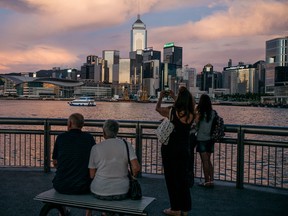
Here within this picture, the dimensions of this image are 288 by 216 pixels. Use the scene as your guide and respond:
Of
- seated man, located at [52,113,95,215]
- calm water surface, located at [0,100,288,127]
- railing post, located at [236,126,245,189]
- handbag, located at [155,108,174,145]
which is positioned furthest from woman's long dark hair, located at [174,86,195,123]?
calm water surface, located at [0,100,288,127]

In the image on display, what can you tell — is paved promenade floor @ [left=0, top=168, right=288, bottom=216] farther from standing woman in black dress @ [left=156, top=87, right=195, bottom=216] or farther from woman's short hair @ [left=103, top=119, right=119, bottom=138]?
woman's short hair @ [left=103, top=119, right=119, bottom=138]

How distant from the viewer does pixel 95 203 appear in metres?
4.85

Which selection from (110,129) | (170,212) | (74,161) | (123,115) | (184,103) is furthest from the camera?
(123,115)

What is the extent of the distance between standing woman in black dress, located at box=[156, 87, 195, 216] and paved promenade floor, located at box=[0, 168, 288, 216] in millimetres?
495

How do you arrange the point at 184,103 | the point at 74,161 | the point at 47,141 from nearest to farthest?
the point at 74,161 < the point at 184,103 < the point at 47,141

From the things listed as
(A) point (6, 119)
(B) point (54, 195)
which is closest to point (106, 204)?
(B) point (54, 195)

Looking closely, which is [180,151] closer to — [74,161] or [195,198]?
[74,161]

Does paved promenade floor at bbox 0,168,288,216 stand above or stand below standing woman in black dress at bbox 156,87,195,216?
below

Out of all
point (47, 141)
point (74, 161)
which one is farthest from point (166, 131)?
point (47, 141)

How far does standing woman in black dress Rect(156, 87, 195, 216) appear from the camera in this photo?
19.2 ft

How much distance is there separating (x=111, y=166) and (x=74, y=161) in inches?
23.4

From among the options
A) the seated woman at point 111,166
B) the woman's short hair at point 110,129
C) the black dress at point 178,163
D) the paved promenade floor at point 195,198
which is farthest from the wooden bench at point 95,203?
the paved promenade floor at point 195,198

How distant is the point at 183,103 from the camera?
19.0ft

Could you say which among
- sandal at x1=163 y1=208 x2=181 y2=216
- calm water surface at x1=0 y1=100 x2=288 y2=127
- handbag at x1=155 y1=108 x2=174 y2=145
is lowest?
calm water surface at x1=0 y1=100 x2=288 y2=127
